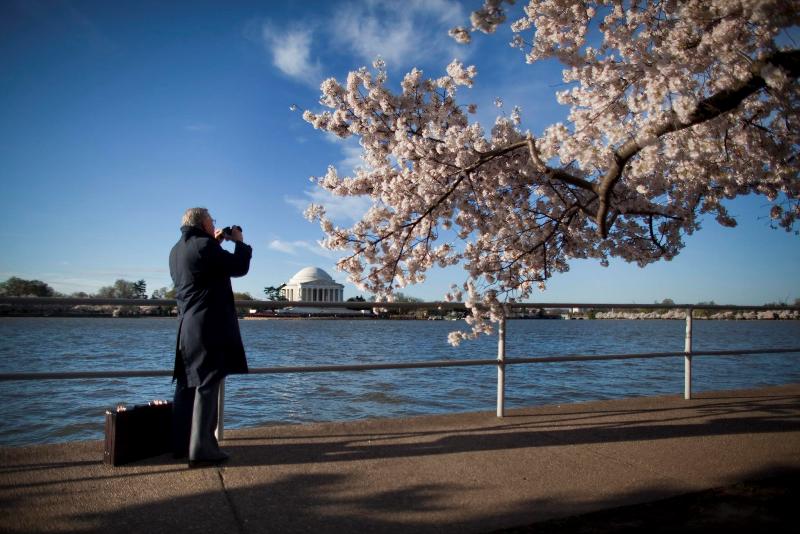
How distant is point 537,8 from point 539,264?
267 centimetres

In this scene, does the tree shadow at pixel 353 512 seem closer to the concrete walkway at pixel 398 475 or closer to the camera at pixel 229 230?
the concrete walkway at pixel 398 475

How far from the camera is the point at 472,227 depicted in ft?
20.3

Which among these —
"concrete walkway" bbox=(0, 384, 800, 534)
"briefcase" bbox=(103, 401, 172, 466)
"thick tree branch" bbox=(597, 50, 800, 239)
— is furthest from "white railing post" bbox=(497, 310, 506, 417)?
"briefcase" bbox=(103, 401, 172, 466)

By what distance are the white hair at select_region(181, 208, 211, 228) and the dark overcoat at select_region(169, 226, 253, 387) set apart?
0.23ft

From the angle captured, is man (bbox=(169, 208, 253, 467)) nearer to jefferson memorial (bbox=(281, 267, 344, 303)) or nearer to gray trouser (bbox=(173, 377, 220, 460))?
gray trouser (bbox=(173, 377, 220, 460))

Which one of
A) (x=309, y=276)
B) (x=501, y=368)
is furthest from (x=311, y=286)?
(x=501, y=368)

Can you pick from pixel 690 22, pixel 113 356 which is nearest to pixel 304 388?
pixel 690 22

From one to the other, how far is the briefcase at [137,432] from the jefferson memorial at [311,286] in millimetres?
97873

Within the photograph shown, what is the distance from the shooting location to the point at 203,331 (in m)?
3.54

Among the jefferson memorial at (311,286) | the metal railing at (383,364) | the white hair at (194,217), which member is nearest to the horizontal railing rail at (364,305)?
the metal railing at (383,364)

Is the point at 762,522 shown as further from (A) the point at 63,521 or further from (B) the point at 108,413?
(B) the point at 108,413

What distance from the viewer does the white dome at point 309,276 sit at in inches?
4705

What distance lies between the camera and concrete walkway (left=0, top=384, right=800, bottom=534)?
2795 mm

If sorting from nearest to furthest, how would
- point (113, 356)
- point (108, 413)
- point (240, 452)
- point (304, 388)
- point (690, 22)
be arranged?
point (108, 413)
point (240, 452)
point (690, 22)
point (304, 388)
point (113, 356)
